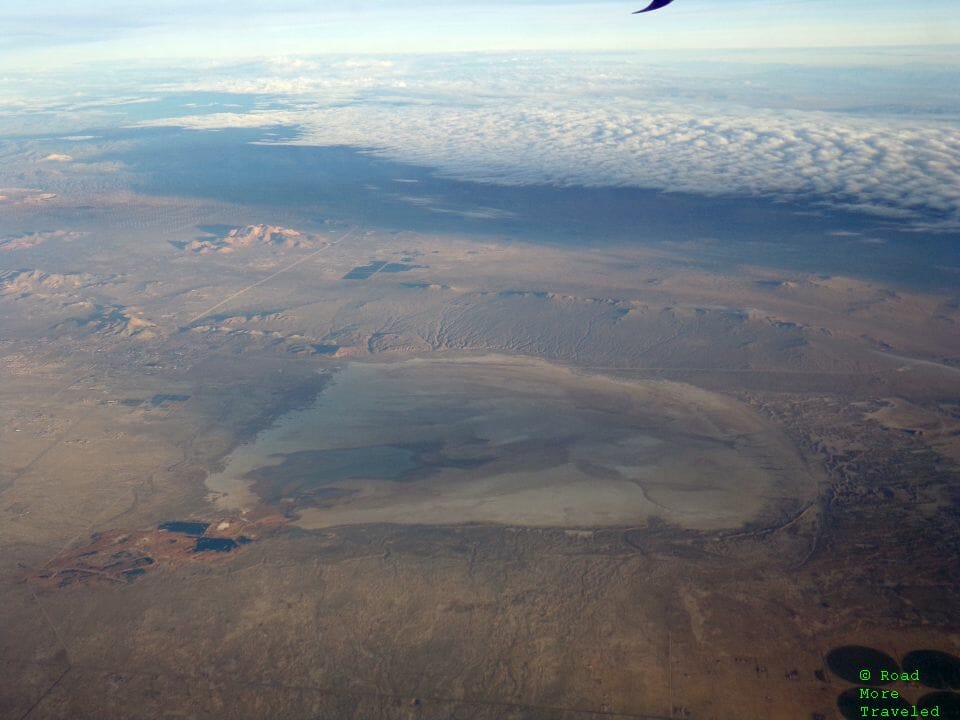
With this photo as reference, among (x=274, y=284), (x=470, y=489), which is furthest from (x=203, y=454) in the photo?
(x=274, y=284)

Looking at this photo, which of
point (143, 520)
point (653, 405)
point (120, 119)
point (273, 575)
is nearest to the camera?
point (273, 575)

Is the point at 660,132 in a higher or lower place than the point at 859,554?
higher

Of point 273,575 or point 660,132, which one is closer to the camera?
point 273,575

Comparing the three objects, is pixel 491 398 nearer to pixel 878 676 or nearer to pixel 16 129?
pixel 878 676

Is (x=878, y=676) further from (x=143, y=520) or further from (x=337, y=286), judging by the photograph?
(x=337, y=286)

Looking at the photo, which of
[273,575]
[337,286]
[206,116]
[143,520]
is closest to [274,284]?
[337,286]

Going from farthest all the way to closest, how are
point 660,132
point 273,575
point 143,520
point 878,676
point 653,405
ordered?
point 660,132, point 653,405, point 143,520, point 273,575, point 878,676
